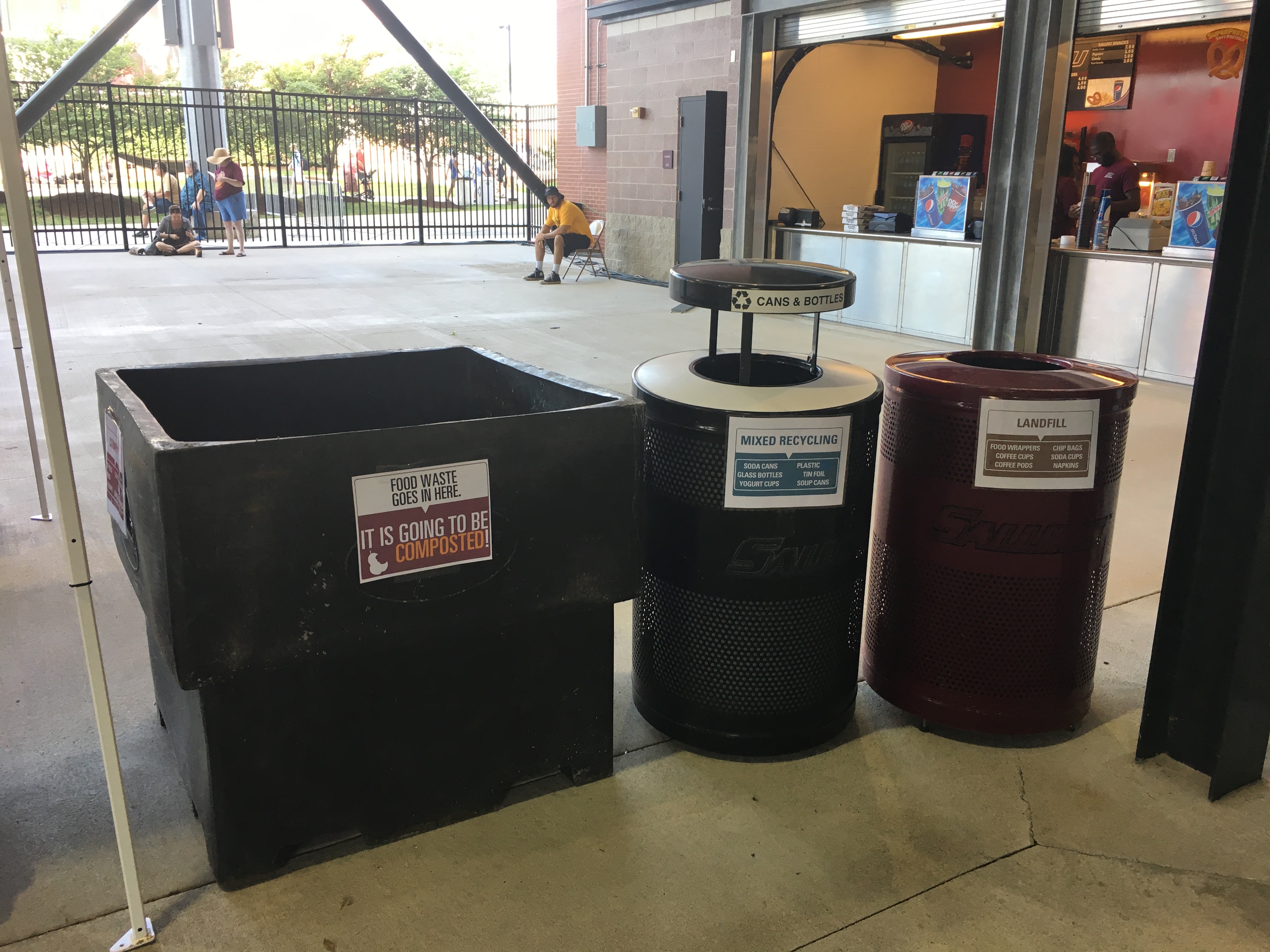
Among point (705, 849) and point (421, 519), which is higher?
point (421, 519)

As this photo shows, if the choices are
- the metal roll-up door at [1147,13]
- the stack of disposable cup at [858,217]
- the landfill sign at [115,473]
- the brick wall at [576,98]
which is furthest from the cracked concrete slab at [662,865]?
the brick wall at [576,98]

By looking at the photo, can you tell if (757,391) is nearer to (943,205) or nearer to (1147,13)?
(1147,13)

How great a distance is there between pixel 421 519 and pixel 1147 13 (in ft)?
25.9

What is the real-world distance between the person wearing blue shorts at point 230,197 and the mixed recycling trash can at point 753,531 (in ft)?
54.6

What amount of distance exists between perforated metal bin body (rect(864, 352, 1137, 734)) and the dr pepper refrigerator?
10.5 m

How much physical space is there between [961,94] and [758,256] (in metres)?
4.91

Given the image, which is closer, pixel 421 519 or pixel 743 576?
pixel 421 519

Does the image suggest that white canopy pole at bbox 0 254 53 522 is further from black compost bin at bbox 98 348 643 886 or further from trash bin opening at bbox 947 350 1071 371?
trash bin opening at bbox 947 350 1071 371

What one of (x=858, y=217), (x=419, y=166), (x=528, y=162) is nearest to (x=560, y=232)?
(x=858, y=217)

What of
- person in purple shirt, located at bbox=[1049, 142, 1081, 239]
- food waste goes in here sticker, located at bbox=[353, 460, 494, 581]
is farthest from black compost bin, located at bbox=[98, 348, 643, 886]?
person in purple shirt, located at bbox=[1049, 142, 1081, 239]

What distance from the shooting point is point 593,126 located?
1580 cm

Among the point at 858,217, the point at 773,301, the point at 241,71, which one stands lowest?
the point at 773,301

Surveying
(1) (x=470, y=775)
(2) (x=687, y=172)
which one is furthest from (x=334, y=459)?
(2) (x=687, y=172)

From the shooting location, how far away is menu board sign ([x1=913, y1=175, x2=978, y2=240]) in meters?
Answer: 9.55
